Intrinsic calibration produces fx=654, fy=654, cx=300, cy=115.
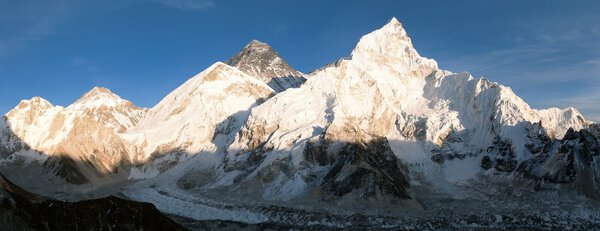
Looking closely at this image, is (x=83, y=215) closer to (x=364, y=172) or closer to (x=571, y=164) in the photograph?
(x=364, y=172)

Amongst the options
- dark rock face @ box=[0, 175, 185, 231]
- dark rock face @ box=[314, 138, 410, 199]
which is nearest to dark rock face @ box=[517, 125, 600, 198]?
dark rock face @ box=[314, 138, 410, 199]

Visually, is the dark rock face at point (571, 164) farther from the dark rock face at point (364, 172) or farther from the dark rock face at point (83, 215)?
the dark rock face at point (83, 215)

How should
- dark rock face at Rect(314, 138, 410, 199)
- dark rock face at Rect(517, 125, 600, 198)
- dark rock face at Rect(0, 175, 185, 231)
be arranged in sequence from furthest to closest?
1. dark rock face at Rect(314, 138, 410, 199)
2. dark rock face at Rect(517, 125, 600, 198)
3. dark rock face at Rect(0, 175, 185, 231)

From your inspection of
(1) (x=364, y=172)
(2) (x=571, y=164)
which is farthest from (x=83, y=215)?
(2) (x=571, y=164)

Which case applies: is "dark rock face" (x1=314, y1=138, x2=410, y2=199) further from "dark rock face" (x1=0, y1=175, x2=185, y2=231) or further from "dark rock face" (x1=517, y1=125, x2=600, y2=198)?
"dark rock face" (x1=0, y1=175, x2=185, y2=231)

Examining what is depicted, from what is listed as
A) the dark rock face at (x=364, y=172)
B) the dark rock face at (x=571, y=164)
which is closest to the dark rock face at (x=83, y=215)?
the dark rock face at (x=364, y=172)
